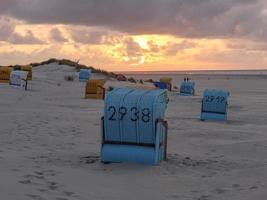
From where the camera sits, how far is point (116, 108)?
10.2 metres

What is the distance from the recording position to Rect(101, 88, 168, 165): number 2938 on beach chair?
33.2 ft

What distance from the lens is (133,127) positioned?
33.4 ft

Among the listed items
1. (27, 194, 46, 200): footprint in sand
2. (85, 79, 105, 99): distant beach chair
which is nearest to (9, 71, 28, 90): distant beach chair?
(85, 79, 105, 99): distant beach chair

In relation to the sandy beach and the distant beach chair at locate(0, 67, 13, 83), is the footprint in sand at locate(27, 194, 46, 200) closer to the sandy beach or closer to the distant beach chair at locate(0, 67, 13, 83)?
the sandy beach

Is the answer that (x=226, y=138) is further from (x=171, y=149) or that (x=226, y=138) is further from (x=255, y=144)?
(x=171, y=149)

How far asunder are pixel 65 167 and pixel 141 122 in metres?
1.51

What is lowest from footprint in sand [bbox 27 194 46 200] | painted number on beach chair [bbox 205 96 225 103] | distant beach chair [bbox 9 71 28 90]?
footprint in sand [bbox 27 194 46 200]

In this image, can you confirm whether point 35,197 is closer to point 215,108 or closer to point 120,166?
point 120,166

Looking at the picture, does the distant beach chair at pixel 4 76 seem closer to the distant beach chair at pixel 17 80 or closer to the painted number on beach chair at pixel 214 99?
the distant beach chair at pixel 17 80

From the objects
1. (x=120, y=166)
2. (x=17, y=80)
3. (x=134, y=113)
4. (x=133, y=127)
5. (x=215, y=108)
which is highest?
(x=17, y=80)

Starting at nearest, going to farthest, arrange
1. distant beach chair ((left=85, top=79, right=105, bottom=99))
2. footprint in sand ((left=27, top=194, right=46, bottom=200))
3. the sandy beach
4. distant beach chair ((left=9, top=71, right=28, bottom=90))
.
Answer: footprint in sand ((left=27, top=194, right=46, bottom=200)), the sandy beach, distant beach chair ((left=85, top=79, right=105, bottom=99)), distant beach chair ((left=9, top=71, right=28, bottom=90))

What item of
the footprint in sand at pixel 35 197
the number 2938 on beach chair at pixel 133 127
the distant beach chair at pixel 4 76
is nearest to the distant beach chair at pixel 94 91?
the distant beach chair at pixel 4 76

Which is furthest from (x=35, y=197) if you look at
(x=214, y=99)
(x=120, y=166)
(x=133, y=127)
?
(x=214, y=99)

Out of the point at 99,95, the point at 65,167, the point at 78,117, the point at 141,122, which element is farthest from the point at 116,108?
the point at 99,95
